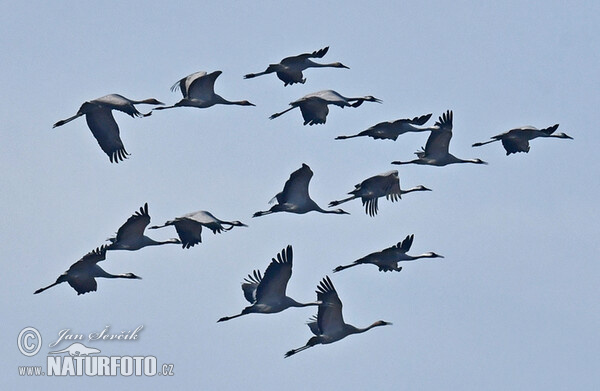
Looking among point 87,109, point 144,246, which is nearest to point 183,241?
point 144,246

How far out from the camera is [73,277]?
49.8 metres

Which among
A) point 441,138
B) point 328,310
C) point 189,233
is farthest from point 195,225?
point 441,138

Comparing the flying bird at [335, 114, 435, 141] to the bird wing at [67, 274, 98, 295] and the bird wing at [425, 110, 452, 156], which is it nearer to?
the bird wing at [425, 110, 452, 156]

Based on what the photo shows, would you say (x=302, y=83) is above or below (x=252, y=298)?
above

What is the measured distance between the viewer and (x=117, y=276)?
51000mm

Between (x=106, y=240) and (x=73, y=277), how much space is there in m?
2.20

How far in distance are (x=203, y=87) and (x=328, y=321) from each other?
23.3 ft

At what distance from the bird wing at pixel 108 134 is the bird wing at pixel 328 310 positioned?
626 cm

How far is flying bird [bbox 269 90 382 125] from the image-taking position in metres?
51.2

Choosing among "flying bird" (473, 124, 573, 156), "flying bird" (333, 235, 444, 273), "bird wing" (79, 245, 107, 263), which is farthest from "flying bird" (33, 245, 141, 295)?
"flying bird" (473, 124, 573, 156)

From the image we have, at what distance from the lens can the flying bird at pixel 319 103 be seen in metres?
51.2

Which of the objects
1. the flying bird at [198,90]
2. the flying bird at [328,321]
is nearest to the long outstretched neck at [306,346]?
the flying bird at [328,321]

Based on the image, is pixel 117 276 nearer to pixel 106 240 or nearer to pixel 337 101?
pixel 106 240

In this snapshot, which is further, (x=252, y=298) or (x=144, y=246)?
(x=252, y=298)
